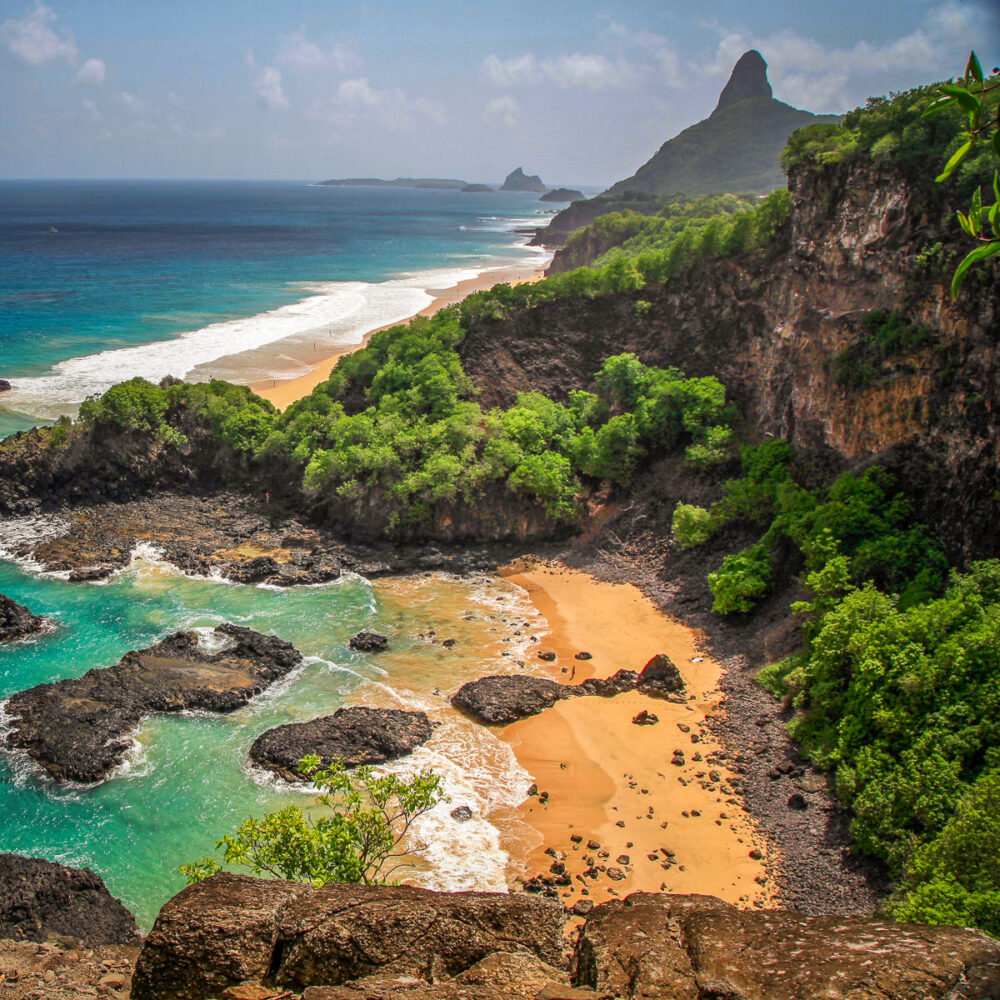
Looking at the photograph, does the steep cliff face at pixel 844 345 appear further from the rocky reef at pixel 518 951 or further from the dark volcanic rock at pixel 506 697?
the rocky reef at pixel 518 951

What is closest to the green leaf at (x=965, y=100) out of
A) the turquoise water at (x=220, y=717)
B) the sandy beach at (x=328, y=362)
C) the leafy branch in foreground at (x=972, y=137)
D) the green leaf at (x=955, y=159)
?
the leafy branch in foreground at (x=972, y=137)

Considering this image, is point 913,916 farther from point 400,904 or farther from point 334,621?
point 334,621

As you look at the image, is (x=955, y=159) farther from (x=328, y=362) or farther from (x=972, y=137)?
(x=328, y=362)

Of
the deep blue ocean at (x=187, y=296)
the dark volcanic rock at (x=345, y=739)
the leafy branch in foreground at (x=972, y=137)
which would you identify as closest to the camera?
the leafy branch in foreground at (x=972, y=137)

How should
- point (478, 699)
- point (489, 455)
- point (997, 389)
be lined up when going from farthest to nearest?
1. point (489, 455)
2. point (478, 699)
3. point (997, 389)

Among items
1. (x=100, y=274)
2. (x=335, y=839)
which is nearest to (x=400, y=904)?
(x=335, y=839)

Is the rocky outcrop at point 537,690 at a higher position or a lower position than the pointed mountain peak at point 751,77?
lower

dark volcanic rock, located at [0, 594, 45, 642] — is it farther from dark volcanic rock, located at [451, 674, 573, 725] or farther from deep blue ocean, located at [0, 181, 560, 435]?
deep blue ocean, located at [0, 181, 560, 435]
